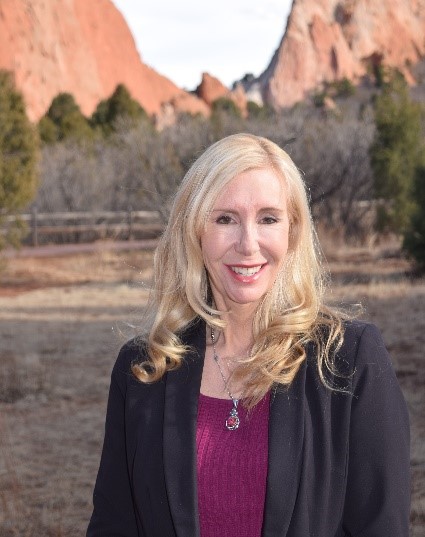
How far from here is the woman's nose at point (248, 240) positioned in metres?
2.08

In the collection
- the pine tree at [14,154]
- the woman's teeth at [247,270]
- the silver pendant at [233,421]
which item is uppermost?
the pine tree at [14,154]

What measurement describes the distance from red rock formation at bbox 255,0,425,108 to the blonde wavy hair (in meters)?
114

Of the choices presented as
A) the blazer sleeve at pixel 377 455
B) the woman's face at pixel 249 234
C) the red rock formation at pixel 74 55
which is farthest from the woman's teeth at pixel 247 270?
the red rock formation at pixel 74 55

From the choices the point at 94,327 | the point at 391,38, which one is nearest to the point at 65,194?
the point at 94,327

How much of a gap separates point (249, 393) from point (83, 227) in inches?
912

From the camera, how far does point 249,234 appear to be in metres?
2.08

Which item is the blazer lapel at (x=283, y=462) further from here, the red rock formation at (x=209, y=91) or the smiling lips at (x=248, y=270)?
the red rock formation at (x=209, y=91)

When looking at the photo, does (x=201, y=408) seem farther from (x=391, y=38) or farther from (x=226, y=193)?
(x=391, y=38)

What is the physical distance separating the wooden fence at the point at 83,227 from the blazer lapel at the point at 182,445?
22.2 m

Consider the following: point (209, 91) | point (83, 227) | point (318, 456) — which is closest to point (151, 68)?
Answer: point (209, 91)

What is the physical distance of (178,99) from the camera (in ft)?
286

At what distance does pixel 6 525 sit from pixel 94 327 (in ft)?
21.3

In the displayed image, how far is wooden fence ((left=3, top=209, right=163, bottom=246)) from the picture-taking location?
81.3ft

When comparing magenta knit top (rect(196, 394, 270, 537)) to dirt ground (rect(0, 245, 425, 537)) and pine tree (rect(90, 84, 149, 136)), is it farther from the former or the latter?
pine tree (rect(90, 84, 149, 136))
